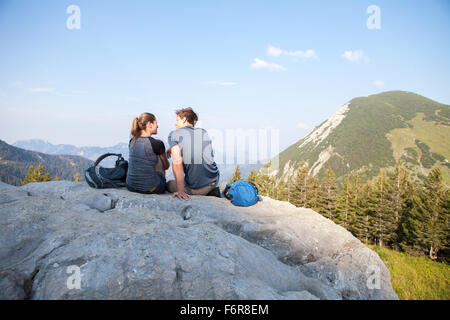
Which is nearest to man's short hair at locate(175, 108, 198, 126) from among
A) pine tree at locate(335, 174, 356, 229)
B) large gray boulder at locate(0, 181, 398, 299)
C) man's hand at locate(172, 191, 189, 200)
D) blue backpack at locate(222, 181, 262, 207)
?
man's hand at locate(172, 191, 189, 200)

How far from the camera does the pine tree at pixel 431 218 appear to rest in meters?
34.5

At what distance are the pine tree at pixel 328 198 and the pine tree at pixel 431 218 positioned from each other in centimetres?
1604

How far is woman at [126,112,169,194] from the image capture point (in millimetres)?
7742

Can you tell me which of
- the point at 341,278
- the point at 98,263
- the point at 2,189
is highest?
the point at 2,189

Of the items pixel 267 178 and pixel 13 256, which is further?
pixel 267 178

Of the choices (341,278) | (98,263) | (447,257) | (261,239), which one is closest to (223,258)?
(98,263)

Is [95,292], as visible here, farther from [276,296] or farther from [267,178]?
[267,178]

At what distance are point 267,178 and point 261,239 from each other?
48.7 meters

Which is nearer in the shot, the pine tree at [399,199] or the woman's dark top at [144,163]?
the woman's dark top at [144,163]

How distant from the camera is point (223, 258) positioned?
13.6 ft

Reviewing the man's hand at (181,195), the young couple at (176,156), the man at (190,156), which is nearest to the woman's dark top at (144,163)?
the young couple at (176,156)

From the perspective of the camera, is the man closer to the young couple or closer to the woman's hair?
the young couple

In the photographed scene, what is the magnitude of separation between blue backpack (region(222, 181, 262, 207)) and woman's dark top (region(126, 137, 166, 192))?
2518 mm

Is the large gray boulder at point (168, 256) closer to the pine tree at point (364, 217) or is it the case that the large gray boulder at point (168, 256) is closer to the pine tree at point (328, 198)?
the pine tree at point (364, 217)
